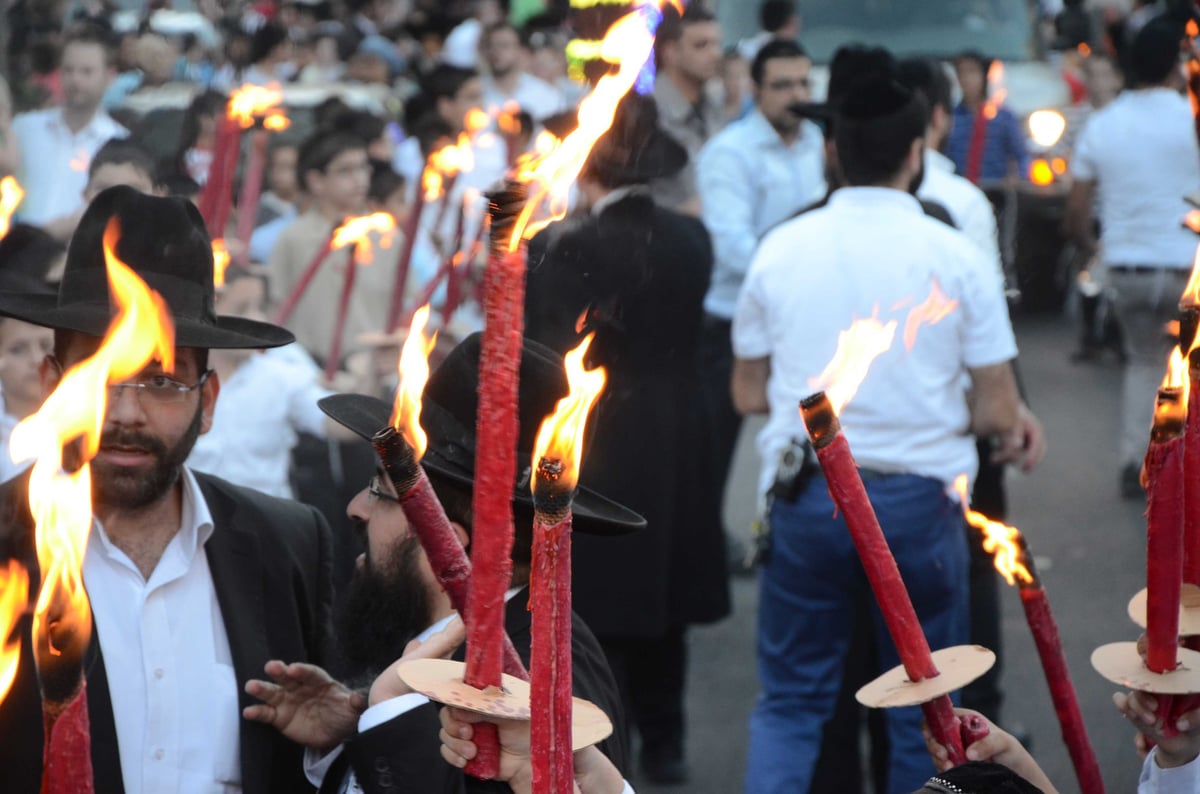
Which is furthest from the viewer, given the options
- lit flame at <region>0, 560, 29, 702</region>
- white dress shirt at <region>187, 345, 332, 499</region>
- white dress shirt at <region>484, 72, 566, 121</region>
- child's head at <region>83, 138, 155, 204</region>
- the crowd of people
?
white dress shirt at <region>484, 72, 566, 121</region>

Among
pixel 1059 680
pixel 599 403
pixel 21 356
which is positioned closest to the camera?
pixel 1059 680

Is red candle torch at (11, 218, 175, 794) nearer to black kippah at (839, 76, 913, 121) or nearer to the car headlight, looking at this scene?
black kippah at (839, 76, 913, 121)

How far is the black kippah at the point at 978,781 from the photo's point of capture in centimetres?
187

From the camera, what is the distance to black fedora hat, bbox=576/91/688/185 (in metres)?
4.74

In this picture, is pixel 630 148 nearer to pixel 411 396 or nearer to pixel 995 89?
pixel 411 396

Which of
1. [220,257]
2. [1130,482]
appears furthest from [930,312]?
[1130,482]

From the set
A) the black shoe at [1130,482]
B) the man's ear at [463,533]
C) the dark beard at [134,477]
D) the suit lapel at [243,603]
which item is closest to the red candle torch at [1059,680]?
the man's ear at [463,533]

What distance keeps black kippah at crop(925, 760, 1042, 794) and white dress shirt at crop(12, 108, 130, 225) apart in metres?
5.75

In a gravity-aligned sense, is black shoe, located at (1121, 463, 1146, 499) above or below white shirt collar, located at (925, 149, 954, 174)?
below

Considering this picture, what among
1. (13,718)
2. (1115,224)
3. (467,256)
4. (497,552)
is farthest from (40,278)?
(1115,224)

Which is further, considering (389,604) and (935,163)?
(935,163)

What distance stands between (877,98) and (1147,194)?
4148mm

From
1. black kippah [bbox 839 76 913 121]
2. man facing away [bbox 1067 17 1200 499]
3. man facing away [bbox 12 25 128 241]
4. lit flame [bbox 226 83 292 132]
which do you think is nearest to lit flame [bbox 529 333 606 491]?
black kippah [bbox 839 76 913 121]

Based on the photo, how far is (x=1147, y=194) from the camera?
8.03 meters
